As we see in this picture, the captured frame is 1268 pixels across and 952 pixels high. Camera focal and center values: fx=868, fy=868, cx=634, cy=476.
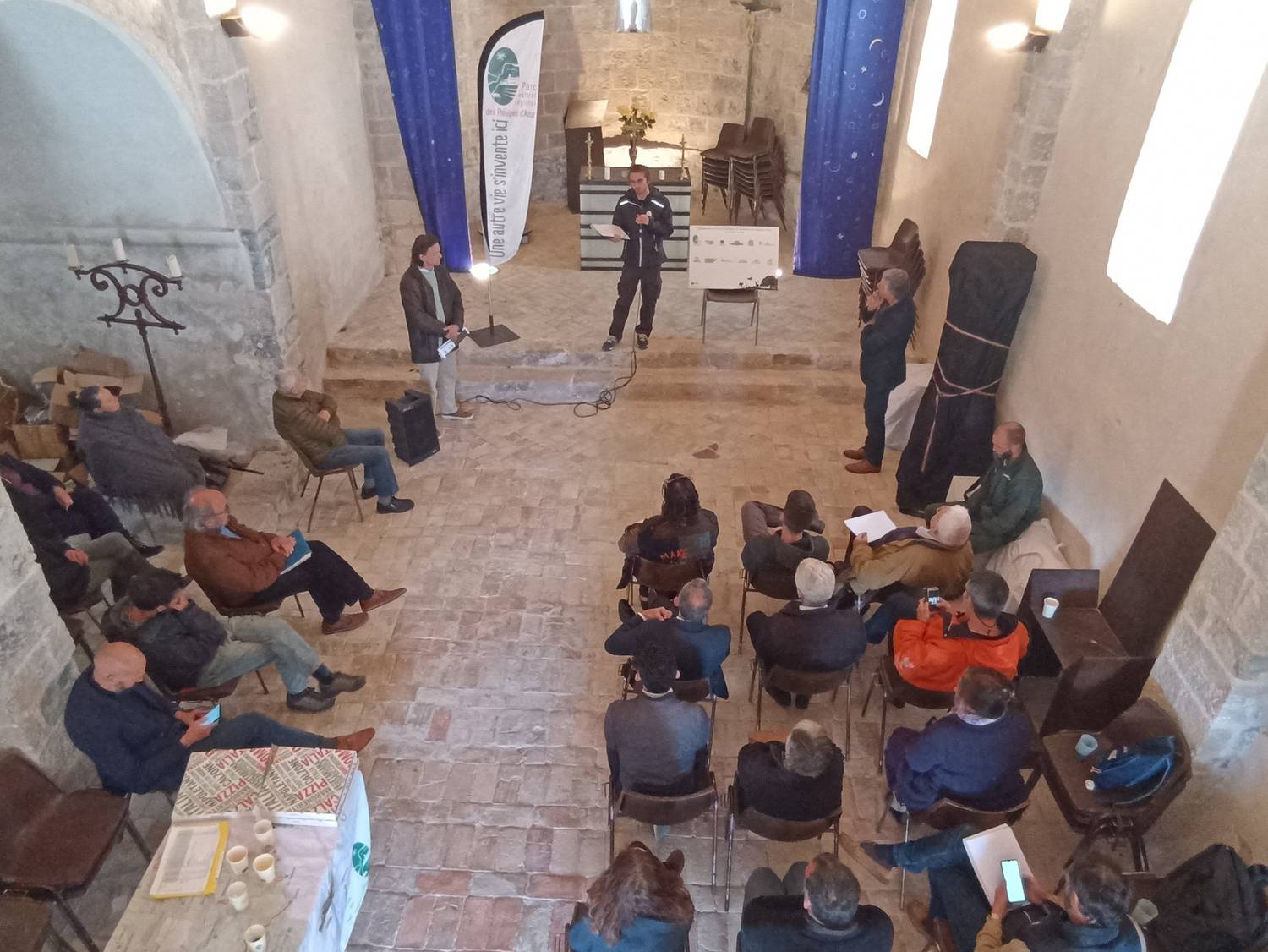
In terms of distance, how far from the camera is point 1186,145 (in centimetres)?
440

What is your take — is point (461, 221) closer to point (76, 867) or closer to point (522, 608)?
point (522, 608)

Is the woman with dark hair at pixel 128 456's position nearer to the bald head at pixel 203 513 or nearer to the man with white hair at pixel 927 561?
the bald head at pixel 203 513

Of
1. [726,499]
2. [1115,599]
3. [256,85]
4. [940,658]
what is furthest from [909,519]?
[256,85]

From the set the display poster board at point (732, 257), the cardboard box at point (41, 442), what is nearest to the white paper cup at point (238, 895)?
the cardboard box at point (41, 442)

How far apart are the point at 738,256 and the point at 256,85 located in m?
4.04

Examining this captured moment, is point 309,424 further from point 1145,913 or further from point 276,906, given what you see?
point 1145,913

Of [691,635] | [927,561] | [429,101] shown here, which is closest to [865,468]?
[927,561]

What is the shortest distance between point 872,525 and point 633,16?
28.6ft

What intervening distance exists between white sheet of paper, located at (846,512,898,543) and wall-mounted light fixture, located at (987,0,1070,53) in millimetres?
3219

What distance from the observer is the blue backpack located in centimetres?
364

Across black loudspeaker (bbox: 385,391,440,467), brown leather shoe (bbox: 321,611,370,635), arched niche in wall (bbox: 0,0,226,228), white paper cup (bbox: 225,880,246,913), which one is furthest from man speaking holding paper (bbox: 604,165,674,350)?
white paper cup (bbox: 225,880,246,913)

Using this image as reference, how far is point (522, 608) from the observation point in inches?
218

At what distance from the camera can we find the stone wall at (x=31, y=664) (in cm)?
360

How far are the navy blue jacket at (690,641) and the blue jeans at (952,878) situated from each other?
3.71 feet
